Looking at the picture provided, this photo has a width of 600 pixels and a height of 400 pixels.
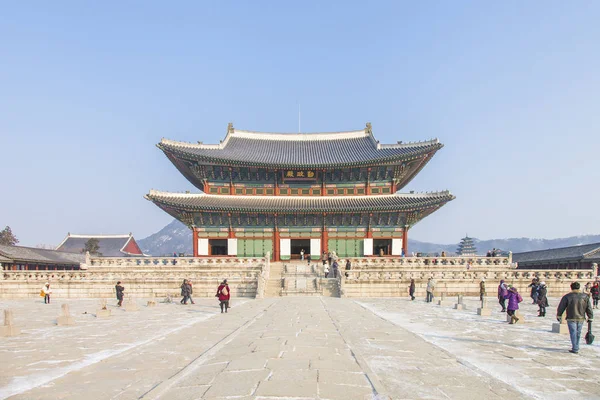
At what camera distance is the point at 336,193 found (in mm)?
41281

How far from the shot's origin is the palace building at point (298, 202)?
124ft

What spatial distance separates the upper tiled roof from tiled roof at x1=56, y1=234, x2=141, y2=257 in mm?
37853

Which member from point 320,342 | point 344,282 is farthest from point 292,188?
point 320,342

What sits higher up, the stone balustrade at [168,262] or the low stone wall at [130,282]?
the stone balustrade at [168,262]

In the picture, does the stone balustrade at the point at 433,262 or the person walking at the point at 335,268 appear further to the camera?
the stone balustrade at the point at 433,262

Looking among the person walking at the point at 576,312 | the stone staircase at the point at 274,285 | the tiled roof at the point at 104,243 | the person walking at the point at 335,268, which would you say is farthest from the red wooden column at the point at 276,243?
the tiled roof at the point at 104,243

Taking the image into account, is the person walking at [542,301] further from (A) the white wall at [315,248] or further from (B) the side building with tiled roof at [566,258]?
(A) the white wall at [315,248]

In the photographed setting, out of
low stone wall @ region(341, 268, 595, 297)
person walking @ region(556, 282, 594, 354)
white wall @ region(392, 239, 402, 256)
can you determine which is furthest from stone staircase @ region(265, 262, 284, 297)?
person walking @ region(556, 282, 594, 354)

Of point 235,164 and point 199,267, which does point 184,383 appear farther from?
point 235,164

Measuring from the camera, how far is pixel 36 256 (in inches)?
1721

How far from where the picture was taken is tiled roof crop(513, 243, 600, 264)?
126 feet

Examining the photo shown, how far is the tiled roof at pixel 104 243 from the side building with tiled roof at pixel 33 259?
1989 centimetres

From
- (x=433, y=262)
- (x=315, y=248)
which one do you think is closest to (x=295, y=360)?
(x=433, y=262)

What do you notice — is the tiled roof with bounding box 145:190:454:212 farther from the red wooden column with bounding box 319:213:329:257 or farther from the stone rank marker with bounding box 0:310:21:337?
the stone rank marker with bounding box 0:310:21:337
